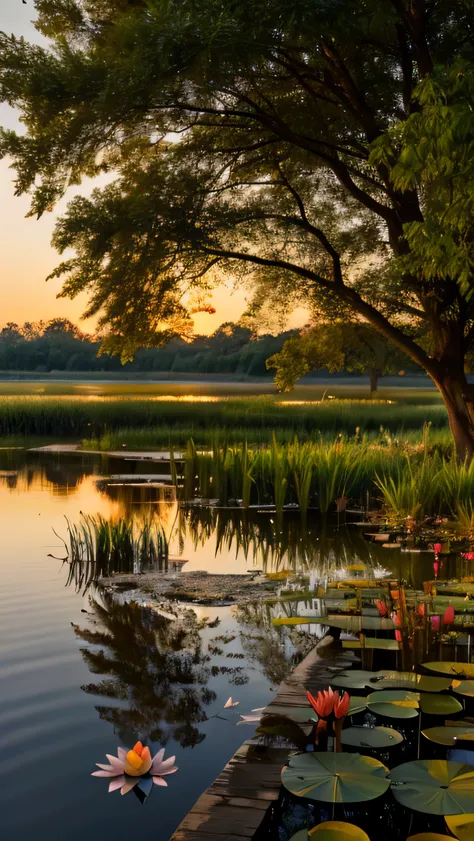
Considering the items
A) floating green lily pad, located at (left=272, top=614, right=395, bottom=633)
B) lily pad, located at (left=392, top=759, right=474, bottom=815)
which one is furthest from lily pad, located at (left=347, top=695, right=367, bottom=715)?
floating green lily pad, located at (left=272, top=614, right=395, bottom=633)

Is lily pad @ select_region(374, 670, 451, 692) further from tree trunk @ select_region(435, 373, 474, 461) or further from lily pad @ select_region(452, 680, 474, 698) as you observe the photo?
tree trunk @ select_region(435, 373, 474, 461)

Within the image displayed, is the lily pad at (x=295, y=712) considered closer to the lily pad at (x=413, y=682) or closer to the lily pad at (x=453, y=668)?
the lily pad at (x=413, y=682)

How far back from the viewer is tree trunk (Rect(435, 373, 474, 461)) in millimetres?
18172

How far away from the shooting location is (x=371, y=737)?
460 cm

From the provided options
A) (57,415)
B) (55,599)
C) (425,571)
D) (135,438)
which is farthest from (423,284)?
(57,415)

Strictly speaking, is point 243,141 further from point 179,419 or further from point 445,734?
point 179,419

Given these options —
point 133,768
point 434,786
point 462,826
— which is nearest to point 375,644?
point 434,786

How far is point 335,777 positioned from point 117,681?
2.41 m

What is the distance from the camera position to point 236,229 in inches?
821

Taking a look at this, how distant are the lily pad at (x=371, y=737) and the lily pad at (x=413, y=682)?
61 cm

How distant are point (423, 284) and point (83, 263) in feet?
24.6

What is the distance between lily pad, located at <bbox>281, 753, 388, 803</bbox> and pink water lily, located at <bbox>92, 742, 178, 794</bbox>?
0.73 metres

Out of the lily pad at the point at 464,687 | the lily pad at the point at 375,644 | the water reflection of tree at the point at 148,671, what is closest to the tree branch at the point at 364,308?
the water reflection of tree at the point at 148,671

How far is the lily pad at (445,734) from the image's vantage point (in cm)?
465
